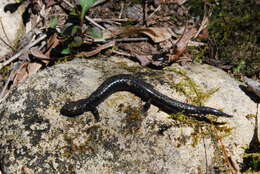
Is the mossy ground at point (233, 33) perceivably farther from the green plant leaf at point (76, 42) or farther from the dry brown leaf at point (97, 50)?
the green plant leaf at point (76, 42)

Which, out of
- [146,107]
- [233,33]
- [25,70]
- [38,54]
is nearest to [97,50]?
[38,54]

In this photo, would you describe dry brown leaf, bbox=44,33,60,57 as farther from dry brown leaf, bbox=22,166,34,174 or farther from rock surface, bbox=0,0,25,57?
dry brown leaf, bbox=22,166,34,174

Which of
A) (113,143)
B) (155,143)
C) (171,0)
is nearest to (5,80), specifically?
(113,143)

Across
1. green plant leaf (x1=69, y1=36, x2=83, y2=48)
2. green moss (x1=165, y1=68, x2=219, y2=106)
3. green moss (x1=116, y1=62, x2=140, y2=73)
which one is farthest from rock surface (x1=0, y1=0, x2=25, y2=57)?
green moss (x1=165, y1=68, x2=219, y2=106)

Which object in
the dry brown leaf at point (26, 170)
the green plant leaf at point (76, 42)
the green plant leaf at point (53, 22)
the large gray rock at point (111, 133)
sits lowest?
the dry brown leaf at point (26, 170)

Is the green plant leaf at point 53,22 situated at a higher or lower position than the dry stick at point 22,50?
higher

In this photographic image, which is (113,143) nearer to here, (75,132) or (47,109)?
(75,132)

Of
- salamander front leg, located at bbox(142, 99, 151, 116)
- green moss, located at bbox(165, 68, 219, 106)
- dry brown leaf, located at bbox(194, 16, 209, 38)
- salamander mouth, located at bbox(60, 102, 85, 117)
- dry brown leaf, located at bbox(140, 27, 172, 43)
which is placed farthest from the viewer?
dry brown leaf, located at bbox(194, 16, 209, 38)

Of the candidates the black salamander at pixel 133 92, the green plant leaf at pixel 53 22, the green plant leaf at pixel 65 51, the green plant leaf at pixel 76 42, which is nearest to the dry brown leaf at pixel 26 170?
the black salamander at pixel 133 92
